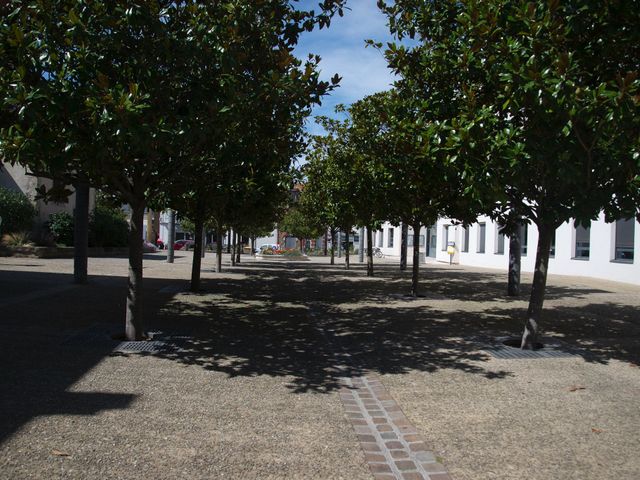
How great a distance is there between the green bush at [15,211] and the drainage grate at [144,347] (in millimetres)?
19146

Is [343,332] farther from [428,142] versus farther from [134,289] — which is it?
[428,142]

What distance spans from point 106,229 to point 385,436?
93.1 feet

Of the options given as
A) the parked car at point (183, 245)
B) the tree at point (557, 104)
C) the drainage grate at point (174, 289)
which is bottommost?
the drainage grate at point (174, 289)

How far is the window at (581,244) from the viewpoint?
75.0 feet

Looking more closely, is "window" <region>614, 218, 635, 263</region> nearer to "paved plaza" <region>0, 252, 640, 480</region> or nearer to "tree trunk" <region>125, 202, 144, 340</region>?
"paved plaza" <region>0, 252, 640, 480</region>

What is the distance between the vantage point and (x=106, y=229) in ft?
98.8

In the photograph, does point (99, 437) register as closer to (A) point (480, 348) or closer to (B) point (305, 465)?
(B) point (305, 465)

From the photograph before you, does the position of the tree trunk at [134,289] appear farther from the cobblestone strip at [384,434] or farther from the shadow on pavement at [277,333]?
the cobblestone strip at [384,434]

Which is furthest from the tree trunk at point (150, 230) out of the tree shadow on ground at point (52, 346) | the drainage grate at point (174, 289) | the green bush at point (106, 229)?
the tree shadow on ground at point (52, 346)

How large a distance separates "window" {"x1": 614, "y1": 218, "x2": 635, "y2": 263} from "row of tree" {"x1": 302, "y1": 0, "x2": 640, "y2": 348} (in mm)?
13233

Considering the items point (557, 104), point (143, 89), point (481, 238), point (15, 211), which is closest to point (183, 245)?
point (15, 211)

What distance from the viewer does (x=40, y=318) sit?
878 centimetres

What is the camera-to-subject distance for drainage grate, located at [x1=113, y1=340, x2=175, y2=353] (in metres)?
6.91

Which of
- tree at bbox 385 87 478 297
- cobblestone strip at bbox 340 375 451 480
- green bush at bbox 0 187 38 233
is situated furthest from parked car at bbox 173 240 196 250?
cobblestone strip at bbox 340 375 451 480
